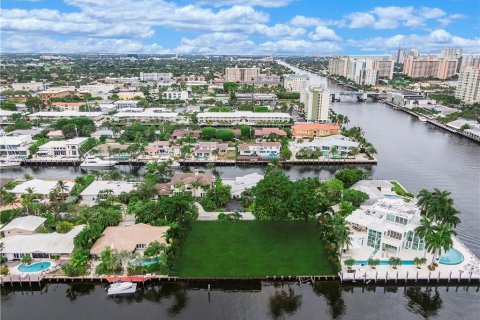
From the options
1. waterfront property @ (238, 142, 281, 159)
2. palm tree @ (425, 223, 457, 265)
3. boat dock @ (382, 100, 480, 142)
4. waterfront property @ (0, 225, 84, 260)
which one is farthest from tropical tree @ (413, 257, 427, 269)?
boat dock @ (382, 100, 480, 142)

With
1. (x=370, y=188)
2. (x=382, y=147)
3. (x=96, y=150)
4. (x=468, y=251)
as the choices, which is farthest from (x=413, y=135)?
(x=96, y=150)

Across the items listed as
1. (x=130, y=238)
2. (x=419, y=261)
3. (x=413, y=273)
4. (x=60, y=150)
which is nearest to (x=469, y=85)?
(x=419, y=261)

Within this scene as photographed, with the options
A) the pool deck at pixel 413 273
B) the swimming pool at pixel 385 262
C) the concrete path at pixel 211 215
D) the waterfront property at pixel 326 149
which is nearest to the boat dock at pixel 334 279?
the pool deck at pixel 413 273

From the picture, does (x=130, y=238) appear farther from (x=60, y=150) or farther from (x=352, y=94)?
(x=352, y=94)

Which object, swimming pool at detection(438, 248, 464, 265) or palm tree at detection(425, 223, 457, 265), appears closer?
palm tree at detection(425, 223, 457, 265)

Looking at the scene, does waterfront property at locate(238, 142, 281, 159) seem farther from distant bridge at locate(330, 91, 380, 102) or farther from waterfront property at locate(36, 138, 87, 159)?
distant bridge at locate(330, 91, 380, 102)

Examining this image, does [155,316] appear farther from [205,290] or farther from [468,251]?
[468,251]

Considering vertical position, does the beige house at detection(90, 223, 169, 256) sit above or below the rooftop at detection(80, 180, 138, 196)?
below
